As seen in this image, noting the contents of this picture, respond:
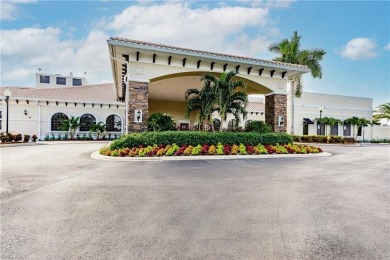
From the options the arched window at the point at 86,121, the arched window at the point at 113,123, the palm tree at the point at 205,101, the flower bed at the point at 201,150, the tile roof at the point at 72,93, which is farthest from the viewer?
the arched window at the point at 113,123

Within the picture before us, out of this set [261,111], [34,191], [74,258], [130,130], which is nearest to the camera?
[74,258]

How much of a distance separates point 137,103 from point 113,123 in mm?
15498

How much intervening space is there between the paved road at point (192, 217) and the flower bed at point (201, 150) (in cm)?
400

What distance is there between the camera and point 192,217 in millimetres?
3754

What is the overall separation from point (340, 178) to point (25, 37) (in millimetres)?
17882

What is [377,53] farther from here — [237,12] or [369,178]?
[369,178]

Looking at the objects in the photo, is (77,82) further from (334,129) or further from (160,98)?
(334,129)

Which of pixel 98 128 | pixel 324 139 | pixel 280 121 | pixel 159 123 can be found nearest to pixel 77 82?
pixel 98 128

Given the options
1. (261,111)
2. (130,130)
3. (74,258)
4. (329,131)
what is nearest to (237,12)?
(130,130)

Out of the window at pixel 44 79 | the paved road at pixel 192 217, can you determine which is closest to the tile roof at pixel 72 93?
the paved road at pixel 192 217

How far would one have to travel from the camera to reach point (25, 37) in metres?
13.9

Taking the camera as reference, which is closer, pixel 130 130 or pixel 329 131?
pixel 130 130

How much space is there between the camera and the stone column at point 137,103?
12.5 metres

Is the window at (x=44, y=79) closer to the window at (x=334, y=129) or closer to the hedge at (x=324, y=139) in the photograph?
the hedge at (x=324, y=139)
